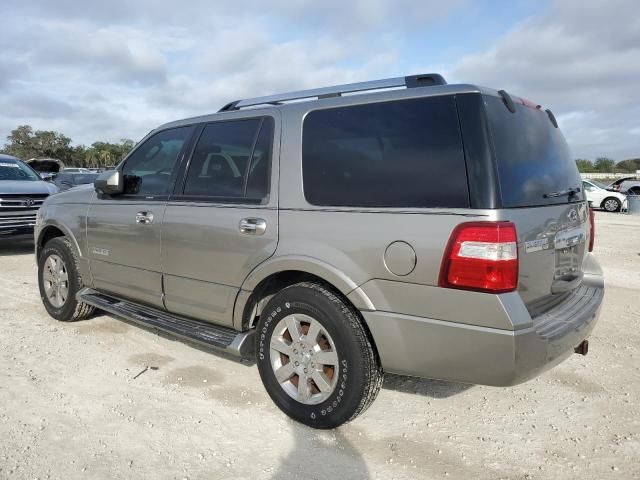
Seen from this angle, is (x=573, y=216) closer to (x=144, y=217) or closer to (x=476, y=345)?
(x=476, y=345)

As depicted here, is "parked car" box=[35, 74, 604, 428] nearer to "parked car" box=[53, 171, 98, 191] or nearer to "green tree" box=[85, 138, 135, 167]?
"parked car" box=[53, 171, 98, 191]

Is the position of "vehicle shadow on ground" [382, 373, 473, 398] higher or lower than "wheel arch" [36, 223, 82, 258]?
lower

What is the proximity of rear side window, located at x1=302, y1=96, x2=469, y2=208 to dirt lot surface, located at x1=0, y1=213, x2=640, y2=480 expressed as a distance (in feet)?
4.56

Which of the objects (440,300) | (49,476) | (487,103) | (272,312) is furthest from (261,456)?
(487,103)

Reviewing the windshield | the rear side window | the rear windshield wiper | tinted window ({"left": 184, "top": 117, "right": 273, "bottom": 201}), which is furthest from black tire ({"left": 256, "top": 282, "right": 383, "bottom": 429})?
the windshield

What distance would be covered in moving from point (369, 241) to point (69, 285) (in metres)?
3.39

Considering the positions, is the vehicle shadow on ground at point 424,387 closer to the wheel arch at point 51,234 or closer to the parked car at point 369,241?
the parked car at point 369,241

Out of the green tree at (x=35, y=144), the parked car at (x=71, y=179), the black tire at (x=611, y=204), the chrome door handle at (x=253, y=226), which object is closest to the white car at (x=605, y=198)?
the black tire at (x=611, y=204)

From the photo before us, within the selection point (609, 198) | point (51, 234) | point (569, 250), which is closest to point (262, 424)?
point (569, 250)

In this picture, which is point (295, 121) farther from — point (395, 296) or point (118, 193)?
point (118, 193)

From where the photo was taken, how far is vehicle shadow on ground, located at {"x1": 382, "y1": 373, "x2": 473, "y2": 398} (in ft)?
11.6

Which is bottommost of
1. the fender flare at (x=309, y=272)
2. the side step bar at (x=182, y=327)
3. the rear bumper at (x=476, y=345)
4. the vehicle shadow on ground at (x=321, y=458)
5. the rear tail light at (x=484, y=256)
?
the vehicle shadow on ground at (x=321, y=458)

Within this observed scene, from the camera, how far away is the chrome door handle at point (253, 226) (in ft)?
10.4

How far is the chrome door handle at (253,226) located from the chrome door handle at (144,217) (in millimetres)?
990
